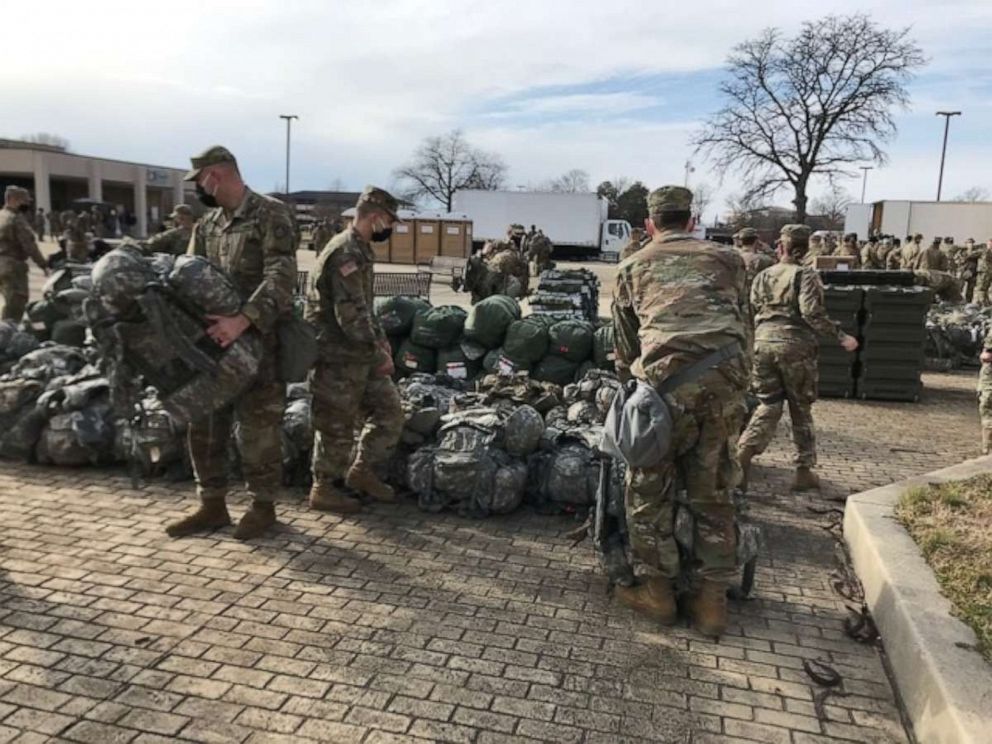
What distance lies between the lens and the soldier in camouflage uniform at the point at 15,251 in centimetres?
972

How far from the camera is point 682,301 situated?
11.8 feet

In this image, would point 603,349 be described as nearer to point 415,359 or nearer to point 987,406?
point 415,359

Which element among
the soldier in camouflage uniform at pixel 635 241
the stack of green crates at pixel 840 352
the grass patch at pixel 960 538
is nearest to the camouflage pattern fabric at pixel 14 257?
the soldier in camouflage uniform at pixel 635 241

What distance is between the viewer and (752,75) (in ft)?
111

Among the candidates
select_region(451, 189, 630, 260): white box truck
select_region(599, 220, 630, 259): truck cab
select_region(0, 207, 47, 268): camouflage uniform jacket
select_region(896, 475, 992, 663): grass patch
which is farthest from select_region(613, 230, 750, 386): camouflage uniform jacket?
select_region(599, 220, 630, 259): truck cab

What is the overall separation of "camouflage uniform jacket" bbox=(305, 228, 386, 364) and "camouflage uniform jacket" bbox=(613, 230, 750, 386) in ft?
5.68

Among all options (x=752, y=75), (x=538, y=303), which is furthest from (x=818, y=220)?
(x=538, y=303)

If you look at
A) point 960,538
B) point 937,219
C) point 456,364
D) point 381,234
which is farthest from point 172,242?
point 937,219

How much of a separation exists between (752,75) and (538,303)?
2702 cm

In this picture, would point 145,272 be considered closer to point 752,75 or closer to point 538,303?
point 538,303

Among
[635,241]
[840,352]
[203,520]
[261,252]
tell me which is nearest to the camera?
[261,252]

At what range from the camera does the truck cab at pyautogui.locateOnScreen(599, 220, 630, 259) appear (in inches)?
1712

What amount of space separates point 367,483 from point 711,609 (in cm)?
243

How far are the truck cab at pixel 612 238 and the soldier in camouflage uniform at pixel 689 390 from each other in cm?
4042
